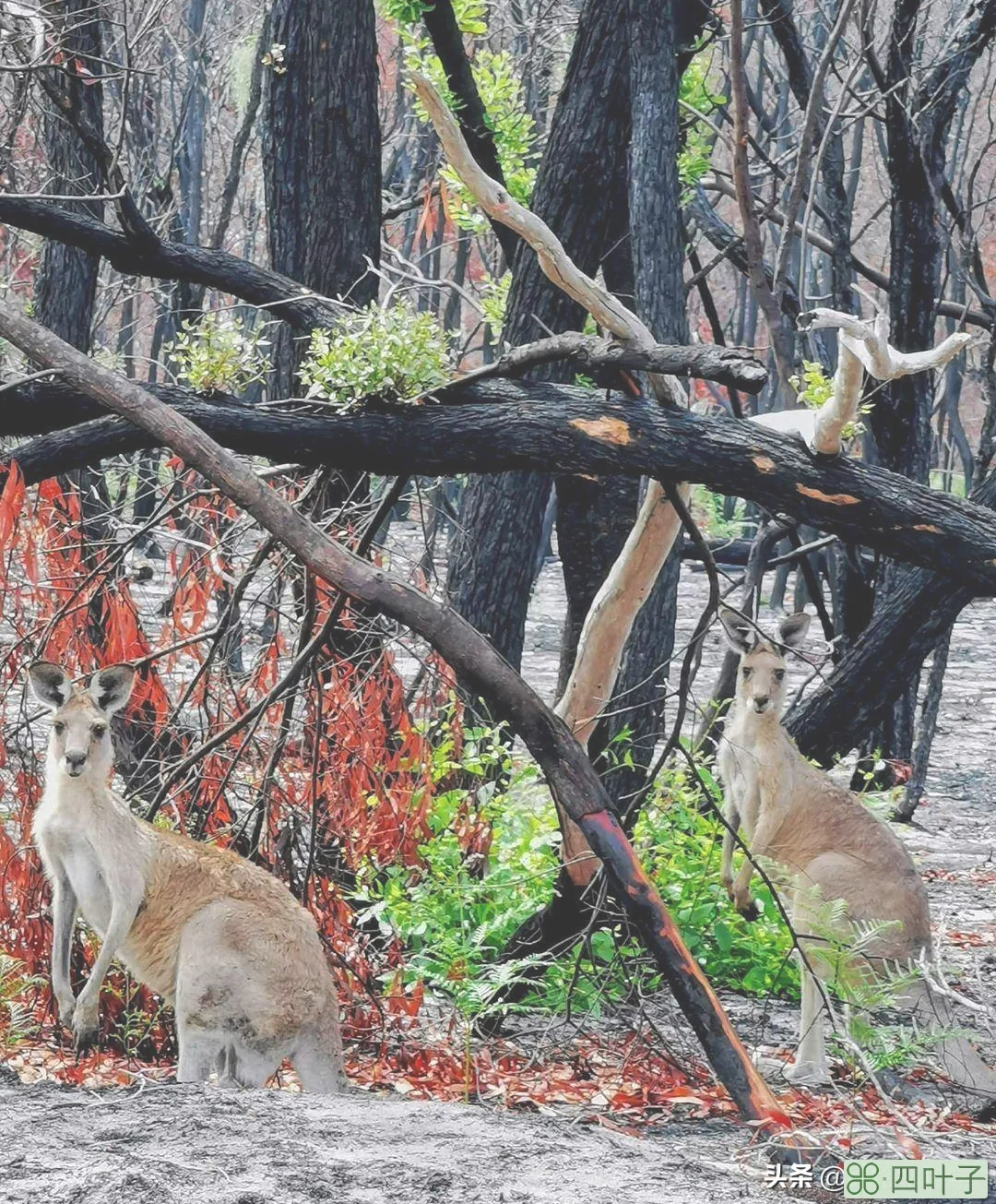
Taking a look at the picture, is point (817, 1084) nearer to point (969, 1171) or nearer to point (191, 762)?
point (969, 1171)

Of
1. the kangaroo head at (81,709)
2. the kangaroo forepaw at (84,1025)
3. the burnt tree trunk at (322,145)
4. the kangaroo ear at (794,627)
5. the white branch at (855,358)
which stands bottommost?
the kangaroo forepaw at (84,1025)

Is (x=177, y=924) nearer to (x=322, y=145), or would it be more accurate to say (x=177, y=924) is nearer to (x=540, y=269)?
(x=322, y=145)

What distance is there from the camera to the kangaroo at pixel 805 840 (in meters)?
7.21

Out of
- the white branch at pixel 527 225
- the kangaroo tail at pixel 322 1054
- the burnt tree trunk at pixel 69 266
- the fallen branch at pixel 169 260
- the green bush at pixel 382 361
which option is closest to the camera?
the kangaroo tail at pixel 322 1054

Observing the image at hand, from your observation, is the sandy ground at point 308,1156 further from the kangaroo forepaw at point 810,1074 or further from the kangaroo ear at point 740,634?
the kangaroo ear at point 740,634

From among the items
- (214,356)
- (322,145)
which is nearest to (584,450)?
(214,356)

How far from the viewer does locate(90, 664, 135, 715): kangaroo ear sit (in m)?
5.68

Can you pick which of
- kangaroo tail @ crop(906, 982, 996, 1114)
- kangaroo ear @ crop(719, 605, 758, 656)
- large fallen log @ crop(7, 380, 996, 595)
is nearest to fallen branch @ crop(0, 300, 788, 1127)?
large fallen log @ crop(7, 380, 996, 595)

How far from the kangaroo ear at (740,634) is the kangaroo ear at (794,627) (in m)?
0.13

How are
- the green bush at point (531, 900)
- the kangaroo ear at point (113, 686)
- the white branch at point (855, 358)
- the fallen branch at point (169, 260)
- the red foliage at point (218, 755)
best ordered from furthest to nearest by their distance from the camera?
the fallen branch at point (169, 260)
the green bush at point (531, 900)
the red foliage at point (218, 755)
the kangaroo ear at point (113, 686)
the white branch at point (855, 358)

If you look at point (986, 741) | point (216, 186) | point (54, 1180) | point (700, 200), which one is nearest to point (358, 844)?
point (54, 1180)

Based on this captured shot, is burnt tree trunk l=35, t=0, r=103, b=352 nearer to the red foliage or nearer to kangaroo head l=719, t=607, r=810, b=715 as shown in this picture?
the red foliage

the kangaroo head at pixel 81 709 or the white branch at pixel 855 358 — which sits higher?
the white branch at pixel 855 358

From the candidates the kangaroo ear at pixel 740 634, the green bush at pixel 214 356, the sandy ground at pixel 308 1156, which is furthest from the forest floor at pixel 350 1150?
the green bush at pixel 214 356
